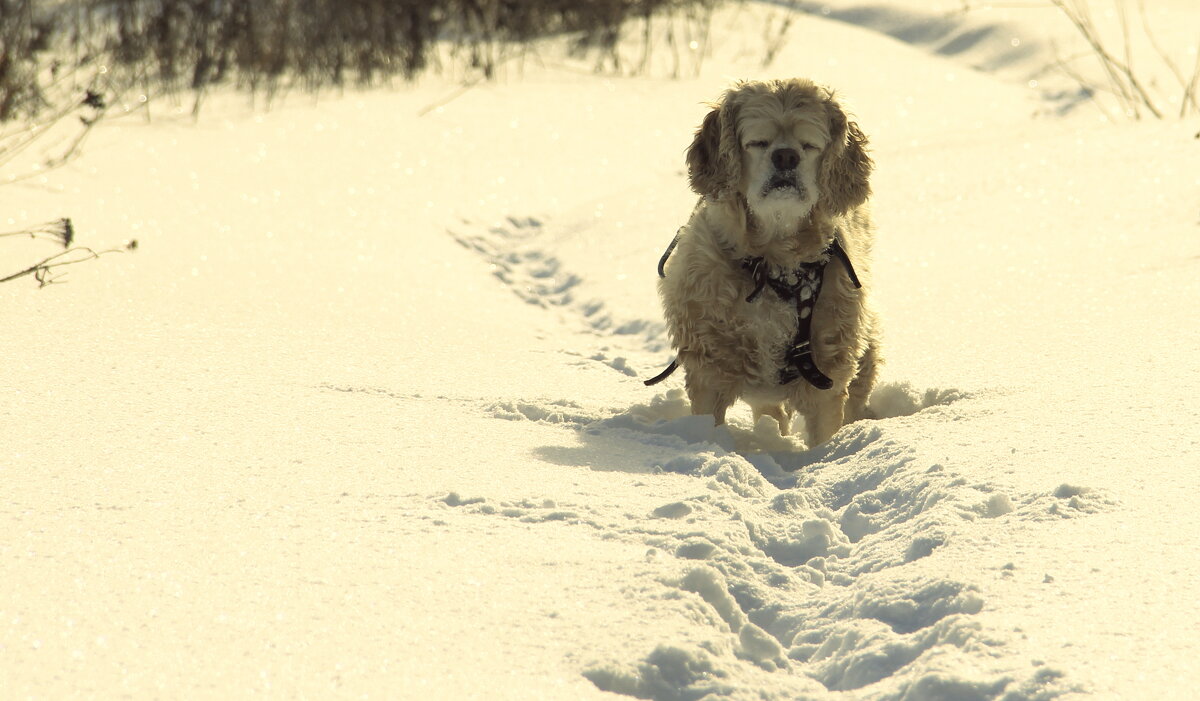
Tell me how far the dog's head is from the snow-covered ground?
0.76m

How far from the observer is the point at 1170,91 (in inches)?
397

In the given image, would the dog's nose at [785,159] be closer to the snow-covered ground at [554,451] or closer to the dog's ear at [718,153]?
the dog's ear at [718,153]

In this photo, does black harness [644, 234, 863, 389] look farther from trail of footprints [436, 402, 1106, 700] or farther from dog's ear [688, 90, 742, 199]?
trail of footprints [436, 402, 1106, 700]

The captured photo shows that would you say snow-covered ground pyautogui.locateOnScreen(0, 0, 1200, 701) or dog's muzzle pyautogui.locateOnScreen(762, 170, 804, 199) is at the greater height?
dog's muzzle pyautogui.locateOnScreen(762, 170, 804, 199)

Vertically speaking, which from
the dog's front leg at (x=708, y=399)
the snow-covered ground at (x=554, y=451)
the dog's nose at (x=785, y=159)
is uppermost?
the dog's nose at (x=785, y=159)

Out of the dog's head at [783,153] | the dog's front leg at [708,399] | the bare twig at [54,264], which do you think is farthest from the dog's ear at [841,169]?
the bare twig at [54,264]

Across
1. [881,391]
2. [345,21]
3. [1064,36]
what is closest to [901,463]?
[881,391]

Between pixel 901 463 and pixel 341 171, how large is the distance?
476 centimetres

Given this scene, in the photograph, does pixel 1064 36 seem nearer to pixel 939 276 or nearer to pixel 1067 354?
pixel 939 276

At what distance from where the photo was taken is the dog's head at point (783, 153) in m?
3.96

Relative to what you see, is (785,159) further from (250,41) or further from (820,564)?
(250,41)

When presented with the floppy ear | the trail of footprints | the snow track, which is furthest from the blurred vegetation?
the trail of footprints

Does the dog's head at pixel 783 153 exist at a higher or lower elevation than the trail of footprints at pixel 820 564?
higher

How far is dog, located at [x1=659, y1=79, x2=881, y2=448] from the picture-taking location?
4039mm
